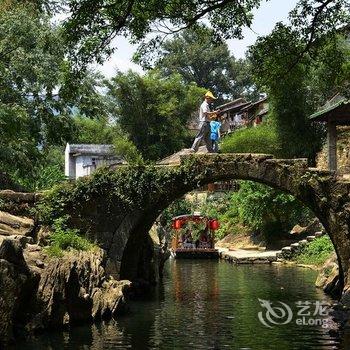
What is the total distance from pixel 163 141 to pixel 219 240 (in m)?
11.0

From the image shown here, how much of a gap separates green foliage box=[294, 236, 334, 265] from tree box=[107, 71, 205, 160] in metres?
19.7

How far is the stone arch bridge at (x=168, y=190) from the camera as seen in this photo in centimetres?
1798

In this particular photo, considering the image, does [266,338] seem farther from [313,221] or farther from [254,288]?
[313,221]

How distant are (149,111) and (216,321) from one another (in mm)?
34003

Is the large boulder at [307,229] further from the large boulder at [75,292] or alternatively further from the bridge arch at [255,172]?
the large boulder at [75,292]

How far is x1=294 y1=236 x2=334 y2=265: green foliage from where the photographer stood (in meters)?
28.5

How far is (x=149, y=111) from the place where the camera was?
48.3m

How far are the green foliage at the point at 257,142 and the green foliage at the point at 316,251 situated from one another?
33.4ft

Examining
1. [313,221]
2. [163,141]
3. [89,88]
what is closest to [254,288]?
[89,88]

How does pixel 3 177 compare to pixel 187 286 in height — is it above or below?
above

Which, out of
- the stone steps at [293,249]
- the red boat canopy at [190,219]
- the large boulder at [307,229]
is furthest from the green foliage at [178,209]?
the stone steps at [293,249]

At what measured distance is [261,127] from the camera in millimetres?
42375

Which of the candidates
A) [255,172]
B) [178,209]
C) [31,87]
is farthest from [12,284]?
[178,209]

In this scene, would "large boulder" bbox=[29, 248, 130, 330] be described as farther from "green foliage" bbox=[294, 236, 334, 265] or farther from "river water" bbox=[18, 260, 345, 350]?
"green foliage" bbox=[294, 236, 334, 265]
